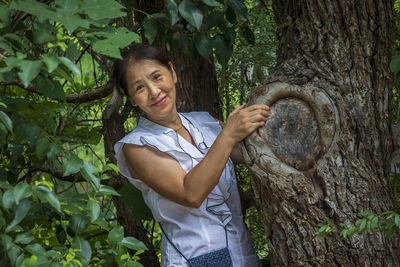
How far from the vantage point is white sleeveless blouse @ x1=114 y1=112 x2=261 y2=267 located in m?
2.34

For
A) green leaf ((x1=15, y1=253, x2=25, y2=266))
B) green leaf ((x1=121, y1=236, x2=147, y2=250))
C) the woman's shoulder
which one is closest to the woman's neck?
the woman's shoulder

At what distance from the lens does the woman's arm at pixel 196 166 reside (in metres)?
2.09

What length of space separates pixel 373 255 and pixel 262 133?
1.97 ft

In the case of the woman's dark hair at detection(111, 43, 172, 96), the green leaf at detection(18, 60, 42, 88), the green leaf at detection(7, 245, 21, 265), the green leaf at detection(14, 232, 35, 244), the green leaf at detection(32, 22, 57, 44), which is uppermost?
the green leaf at detection(32, 22, 57, 44)

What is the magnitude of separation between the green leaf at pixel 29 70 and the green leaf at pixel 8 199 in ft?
1.20

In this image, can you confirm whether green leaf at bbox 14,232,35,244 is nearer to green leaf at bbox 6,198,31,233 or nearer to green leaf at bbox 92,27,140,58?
green leaf at bbox 6,198,31,233

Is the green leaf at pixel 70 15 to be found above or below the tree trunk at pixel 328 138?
above

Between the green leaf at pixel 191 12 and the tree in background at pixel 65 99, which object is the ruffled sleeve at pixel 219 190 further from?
the green leaf at pixel 191 12

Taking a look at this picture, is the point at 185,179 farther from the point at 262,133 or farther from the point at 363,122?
the point at 363,122

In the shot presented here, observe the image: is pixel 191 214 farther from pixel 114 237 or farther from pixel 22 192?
pixel 22 192

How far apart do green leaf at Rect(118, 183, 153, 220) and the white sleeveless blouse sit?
0.44 metres

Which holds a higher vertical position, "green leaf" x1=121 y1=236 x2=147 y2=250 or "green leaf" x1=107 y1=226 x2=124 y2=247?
"green leaf" x1=107 y1=226 x2=124 y2=247

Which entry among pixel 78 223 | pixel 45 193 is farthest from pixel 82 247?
pixel 45 193

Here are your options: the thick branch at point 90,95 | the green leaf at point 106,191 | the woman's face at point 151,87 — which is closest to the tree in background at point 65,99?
the green leaf at point 106,191
